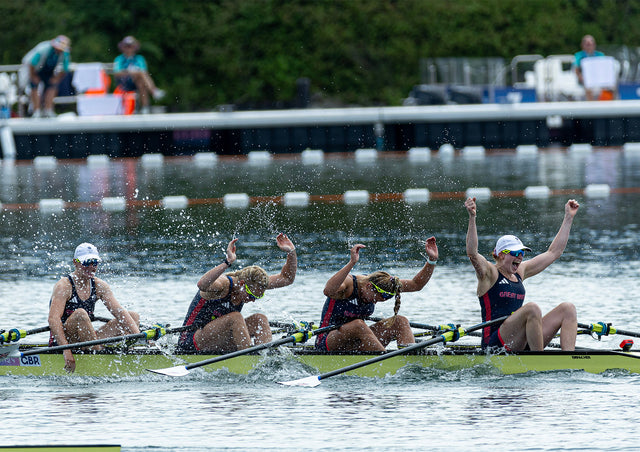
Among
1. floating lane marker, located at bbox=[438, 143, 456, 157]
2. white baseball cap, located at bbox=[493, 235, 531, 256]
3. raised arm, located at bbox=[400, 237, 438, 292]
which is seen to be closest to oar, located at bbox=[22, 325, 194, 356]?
raised arm, located at bbox=[400, 237, 438, 292]

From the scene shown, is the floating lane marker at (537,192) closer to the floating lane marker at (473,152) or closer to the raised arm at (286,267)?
→ the floating lane marker at (473,152)

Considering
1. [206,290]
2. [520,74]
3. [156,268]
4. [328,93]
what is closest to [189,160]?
[328,93]

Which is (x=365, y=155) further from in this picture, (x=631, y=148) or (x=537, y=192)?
(x=537, y=192)

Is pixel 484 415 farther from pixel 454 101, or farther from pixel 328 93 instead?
pixel 328 93

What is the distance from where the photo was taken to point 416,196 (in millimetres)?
23688

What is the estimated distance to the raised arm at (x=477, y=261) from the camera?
11102 millimetres

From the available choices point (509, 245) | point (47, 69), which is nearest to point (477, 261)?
point (509, 245)

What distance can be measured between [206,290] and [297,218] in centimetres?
1035

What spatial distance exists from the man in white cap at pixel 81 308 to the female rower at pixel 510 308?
319 cm

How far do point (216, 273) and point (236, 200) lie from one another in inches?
484

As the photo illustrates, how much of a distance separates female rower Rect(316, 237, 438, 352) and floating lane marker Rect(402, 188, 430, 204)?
11910 mm

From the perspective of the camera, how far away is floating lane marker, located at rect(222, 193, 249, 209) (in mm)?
23219

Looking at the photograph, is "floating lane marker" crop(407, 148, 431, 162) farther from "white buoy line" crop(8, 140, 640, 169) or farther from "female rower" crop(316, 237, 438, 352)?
"female rower" crop(316, 237, 438, 352)

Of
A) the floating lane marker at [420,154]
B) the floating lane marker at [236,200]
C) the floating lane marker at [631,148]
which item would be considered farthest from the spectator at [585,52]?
the floating lane marker at [236,200]
